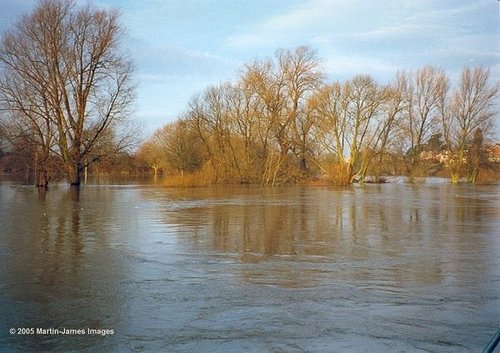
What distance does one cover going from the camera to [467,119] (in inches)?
340

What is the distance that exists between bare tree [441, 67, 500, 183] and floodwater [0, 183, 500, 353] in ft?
5.53

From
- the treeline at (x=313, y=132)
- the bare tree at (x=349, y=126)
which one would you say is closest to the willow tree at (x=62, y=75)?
the treeline at (x=313, y=132)

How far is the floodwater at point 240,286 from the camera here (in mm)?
2824

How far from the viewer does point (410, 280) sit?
14.7 feet

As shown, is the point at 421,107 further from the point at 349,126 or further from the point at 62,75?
the point at 349,126

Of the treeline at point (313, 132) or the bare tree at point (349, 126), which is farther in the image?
the bare tree at point (349, 126)

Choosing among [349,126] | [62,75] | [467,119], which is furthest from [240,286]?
[349,126]

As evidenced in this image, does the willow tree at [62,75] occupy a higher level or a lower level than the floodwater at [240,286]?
higher

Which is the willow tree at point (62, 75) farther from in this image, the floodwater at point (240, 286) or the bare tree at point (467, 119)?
the bare tree at point (467, 119)

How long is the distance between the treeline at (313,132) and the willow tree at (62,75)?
1.39 metres

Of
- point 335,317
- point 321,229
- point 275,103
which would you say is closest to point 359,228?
point 321,229

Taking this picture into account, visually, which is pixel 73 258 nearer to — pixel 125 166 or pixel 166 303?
pixel 166 303

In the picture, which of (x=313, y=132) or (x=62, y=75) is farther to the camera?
(x=313, y=132)

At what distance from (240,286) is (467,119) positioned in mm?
6351
